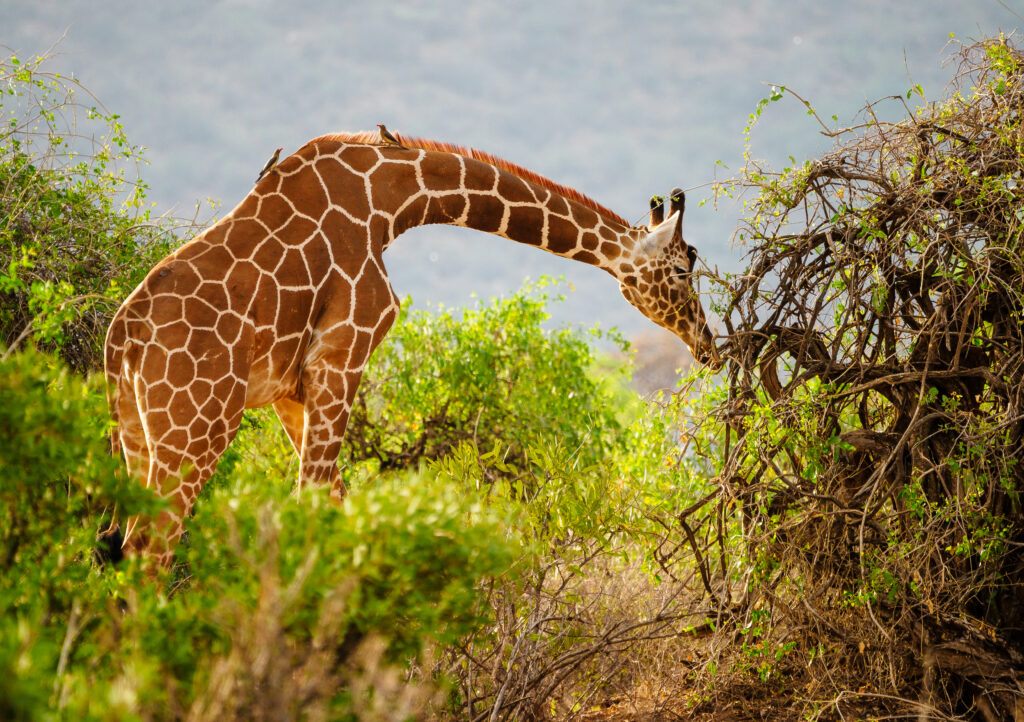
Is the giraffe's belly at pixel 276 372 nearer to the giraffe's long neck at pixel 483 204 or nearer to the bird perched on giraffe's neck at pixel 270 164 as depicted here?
the giraffe's long neck at pixel 483 204

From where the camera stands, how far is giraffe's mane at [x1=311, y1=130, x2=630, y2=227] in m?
5.55

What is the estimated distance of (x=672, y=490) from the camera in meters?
5.06

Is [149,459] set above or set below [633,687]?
above

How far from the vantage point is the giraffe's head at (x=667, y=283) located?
577cm

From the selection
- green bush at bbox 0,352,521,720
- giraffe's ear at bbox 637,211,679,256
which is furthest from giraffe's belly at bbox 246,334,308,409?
giraffe's ear at bbox 637,211,679,256

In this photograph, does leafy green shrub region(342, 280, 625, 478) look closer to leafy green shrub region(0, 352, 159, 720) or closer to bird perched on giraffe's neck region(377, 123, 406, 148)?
bird perched on giraffe's neck region(377, 123, 406, 148)

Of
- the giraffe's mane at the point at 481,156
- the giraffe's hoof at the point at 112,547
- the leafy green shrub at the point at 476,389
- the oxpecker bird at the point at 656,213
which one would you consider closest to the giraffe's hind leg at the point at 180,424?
the giraffe's hoof at the point at 112,547

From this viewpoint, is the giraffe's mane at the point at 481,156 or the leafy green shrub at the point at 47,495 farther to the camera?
the giraffe's mane at the point at 481,156

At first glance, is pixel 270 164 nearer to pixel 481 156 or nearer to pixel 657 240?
pixel 481 156

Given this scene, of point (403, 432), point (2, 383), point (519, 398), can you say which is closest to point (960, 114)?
point (2, 383)

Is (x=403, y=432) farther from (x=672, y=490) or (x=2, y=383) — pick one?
(x=2, y=383)

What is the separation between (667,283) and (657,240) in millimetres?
295

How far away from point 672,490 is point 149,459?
2805mm

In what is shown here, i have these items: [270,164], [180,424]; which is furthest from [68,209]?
[180,424]
